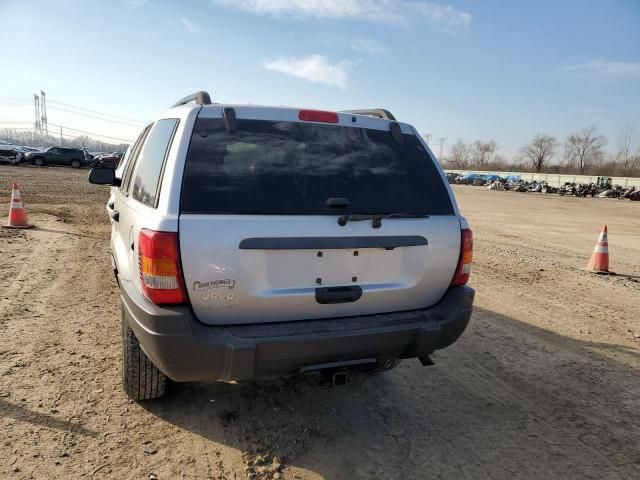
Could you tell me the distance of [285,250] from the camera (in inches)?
98.5

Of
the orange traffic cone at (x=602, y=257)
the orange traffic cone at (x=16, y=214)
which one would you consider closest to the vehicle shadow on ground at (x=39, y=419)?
the orange traffic cone at (x=16, y=214)

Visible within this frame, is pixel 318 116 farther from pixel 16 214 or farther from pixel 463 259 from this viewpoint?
pixel 16 214

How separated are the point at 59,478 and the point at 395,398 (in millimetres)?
2266

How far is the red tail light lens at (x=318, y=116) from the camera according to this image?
2.91 metres

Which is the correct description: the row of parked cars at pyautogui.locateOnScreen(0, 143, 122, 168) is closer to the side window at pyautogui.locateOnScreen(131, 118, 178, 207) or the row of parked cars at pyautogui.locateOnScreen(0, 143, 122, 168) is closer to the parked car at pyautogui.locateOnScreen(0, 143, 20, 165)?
the parked car at pyautogui.locateOnScreen(0, 143, 20, 165)

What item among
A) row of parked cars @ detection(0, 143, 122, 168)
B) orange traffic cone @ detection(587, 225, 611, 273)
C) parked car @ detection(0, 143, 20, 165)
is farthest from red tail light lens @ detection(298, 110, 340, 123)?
parked car @ detection(0, 143, 20, 165)

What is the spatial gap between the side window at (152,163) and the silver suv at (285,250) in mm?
20

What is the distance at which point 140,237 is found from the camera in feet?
8.08

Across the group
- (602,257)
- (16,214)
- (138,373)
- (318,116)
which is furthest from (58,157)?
(318,116)

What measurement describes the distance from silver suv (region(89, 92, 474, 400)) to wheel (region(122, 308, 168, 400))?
0.5 inches

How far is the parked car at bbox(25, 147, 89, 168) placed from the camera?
40.1m

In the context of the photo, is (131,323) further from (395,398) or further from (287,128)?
(395,398)

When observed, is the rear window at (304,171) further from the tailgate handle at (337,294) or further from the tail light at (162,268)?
the tailgate handle at (337,294)

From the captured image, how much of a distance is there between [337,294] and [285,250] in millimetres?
423
